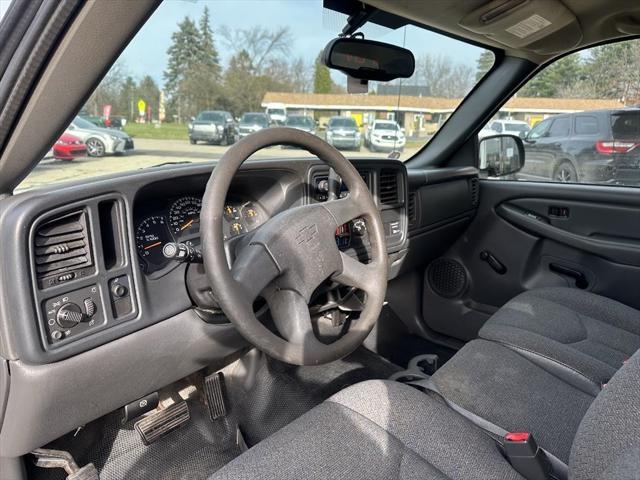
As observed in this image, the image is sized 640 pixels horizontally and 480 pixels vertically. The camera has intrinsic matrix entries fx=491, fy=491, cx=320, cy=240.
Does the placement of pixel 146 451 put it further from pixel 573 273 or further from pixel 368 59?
pixel 573 273

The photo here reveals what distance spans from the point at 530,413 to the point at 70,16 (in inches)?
61.2

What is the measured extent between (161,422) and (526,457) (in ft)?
4.33

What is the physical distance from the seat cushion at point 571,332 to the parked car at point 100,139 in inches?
60.2

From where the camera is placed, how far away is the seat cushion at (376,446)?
3.88 ft

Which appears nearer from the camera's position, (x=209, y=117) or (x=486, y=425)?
(x=486, y=425)

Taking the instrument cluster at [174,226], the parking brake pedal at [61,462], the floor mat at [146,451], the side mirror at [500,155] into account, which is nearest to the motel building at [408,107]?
the side mirror at [500,155]

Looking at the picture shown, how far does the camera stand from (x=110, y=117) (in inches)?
63.1

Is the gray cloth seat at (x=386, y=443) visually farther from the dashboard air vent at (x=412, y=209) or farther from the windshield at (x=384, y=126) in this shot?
the windshield at (x=384, y=126)

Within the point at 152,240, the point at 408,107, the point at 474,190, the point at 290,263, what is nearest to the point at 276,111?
the point at 408,107

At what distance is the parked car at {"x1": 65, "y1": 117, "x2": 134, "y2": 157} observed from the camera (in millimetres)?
1388

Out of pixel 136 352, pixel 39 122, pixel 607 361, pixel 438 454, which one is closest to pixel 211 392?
pixel 136 352

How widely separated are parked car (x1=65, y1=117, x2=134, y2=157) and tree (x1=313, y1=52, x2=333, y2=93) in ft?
2.83

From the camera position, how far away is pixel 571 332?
6.35 ft

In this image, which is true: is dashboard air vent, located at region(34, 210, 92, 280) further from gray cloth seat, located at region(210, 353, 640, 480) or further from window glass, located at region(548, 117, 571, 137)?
window glass, located at region(548, 117, 571, 137)
